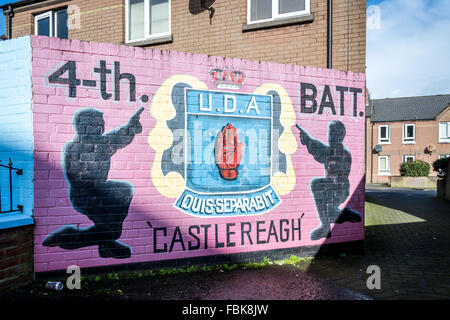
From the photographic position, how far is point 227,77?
4730 mm

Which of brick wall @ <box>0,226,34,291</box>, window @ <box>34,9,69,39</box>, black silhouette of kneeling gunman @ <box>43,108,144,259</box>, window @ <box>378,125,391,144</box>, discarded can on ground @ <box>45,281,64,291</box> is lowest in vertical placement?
discarded can on ground @ <box>45,281,64,291</box>

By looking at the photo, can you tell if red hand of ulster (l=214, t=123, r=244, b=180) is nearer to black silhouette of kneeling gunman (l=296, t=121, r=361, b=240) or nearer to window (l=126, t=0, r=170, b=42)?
black silhouette of kneeling gunman (l=296, t=121, r=361, b=240)

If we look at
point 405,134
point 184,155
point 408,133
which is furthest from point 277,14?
point 408,133

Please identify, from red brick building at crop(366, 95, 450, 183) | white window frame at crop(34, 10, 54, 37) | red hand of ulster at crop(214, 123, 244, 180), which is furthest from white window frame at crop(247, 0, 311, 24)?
red brick building at crop(366, 95, 450, 183)

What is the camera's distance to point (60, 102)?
4.04m

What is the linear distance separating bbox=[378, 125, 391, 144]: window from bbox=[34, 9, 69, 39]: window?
3095 centimetres

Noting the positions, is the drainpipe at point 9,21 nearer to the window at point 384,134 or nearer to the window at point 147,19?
the window at point 147,19

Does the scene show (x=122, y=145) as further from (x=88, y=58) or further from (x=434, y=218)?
(x=434, y=218)

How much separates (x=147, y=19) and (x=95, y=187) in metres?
4.94

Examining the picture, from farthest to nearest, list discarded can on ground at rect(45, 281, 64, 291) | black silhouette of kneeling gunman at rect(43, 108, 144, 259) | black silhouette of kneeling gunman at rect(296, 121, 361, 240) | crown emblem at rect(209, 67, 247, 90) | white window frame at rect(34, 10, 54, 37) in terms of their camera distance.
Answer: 1. white window frame at rect(34, 10, 54, 37)
2. black silhouette of kneeling gunman at rect(296, 121, 361, 240)
3. crown emblem at rect(209, 67, 247, 90)
4. black silhouette of kneeling gunman at rect(43, 108, 144, 259)
5. discarded can on ground at rect(45, 281, 64, 291)

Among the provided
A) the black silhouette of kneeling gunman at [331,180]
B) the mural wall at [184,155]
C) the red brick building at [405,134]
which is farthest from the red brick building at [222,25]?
the red brick building at [405,134]

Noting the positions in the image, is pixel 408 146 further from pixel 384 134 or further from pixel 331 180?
pixel 331 180

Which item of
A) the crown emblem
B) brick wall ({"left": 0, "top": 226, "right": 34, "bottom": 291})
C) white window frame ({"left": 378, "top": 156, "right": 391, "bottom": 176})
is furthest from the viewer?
white window frame ({"left": 378, "top": 156, "right": 391, "bottom": 176})

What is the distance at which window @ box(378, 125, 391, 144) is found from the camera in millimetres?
31969
